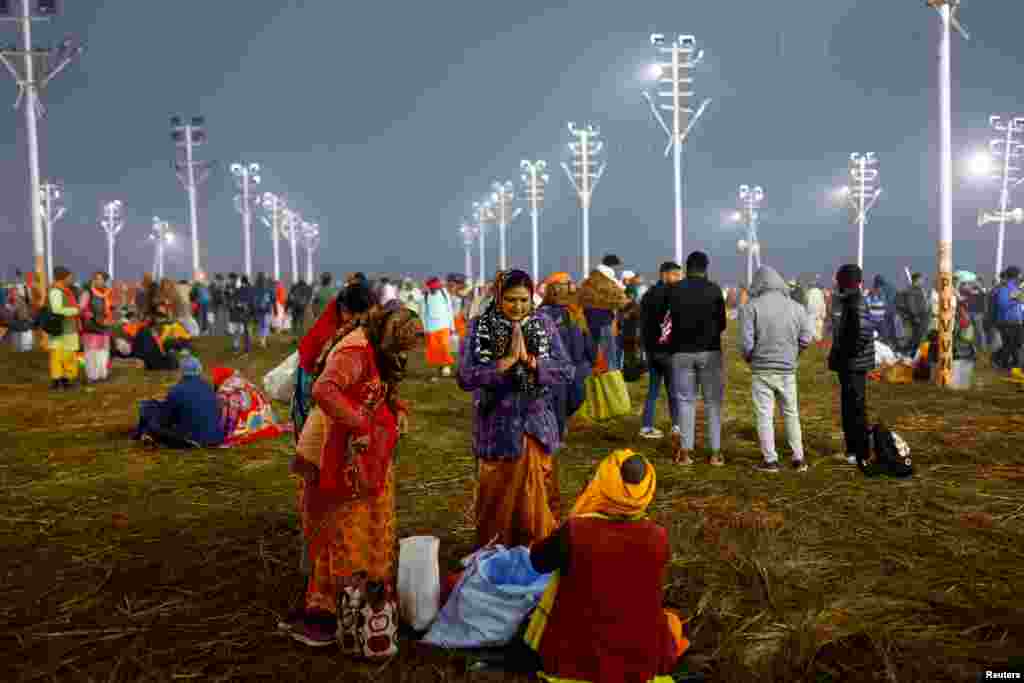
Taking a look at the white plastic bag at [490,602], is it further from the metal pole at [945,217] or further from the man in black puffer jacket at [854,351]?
the metal pole at [945,217]

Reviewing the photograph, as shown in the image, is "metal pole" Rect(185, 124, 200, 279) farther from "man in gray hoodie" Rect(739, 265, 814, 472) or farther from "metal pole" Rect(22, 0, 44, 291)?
"man in gray hoodie" Rect(739, 265, 814, 472)

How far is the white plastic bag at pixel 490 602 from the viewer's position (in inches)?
160

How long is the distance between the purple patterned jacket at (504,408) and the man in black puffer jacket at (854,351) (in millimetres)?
4120

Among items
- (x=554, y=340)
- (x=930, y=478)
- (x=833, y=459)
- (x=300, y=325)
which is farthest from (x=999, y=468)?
(x=300, y=325)

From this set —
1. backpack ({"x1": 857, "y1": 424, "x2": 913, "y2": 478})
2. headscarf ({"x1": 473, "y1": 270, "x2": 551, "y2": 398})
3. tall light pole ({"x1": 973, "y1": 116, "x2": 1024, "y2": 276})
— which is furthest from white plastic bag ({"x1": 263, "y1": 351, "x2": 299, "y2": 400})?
tall light pole ({"x1": 973, "y1": 116, "x2": 1024, "y2": 276})

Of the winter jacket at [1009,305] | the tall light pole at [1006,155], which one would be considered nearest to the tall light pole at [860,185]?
the tall light pole at [1006,155]

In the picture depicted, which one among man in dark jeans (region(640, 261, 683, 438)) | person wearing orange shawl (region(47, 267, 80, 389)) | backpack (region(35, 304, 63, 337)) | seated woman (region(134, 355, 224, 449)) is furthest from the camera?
backpack (region(35, 304, 63, 337))

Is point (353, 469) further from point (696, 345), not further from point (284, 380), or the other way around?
point (696, 345)

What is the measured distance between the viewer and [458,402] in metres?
12.4

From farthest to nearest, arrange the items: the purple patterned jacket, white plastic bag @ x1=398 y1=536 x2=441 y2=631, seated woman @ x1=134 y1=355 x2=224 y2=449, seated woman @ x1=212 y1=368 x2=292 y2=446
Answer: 1. seated woman @ x1=212 y1=368 x2=292 y2=446
2. seated woman @ x1=134 y1=355 x2=224 y2=449
3. the purple patterned jacket
4. white plastic bag @ x1=398 y1=536 x2=441 y2=631

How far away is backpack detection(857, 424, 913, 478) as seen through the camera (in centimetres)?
755

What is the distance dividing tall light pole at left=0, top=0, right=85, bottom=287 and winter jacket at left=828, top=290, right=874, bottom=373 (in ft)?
65.8

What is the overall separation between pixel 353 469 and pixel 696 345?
15.3 ft

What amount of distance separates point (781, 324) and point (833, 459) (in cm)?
185
